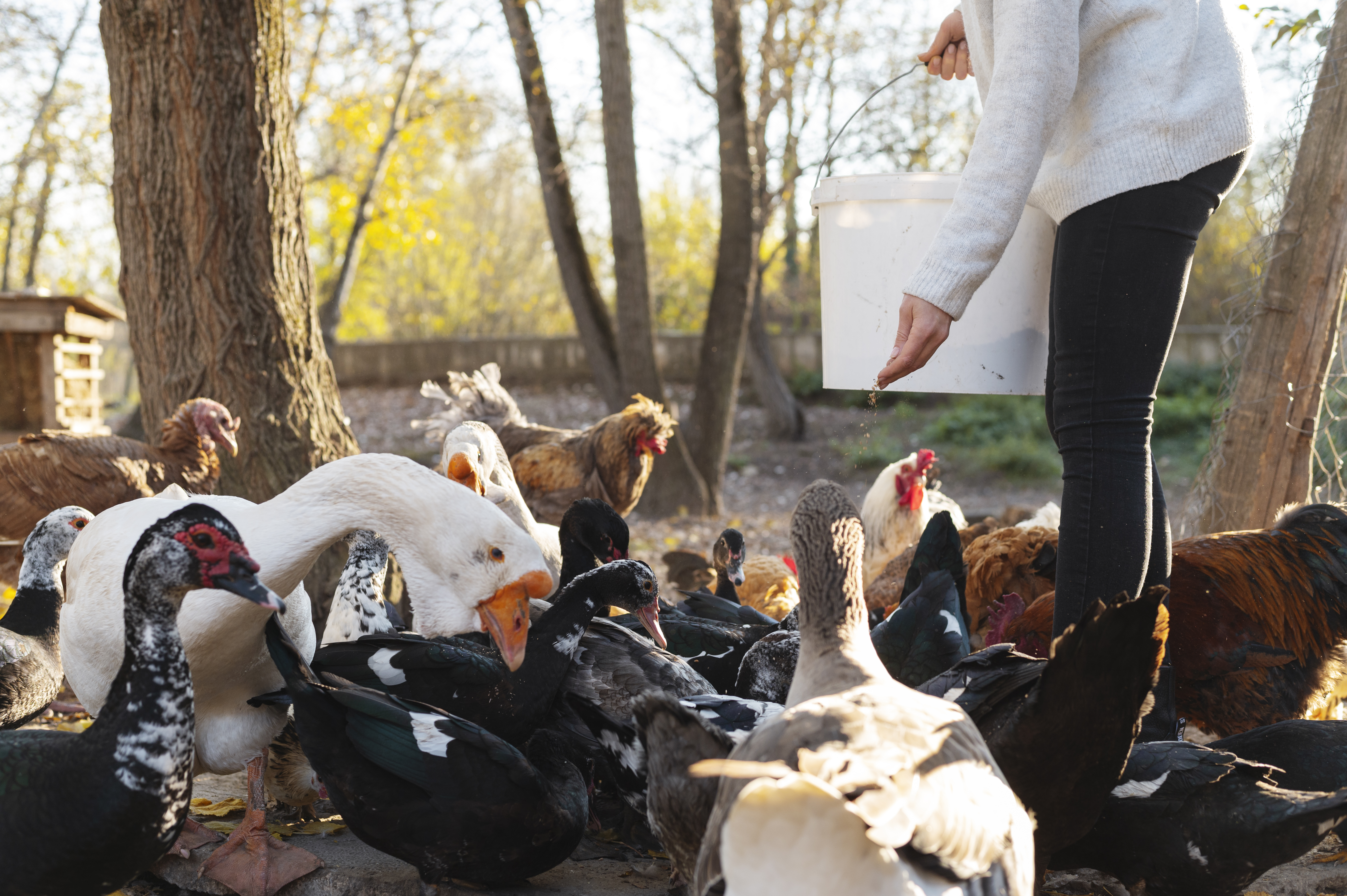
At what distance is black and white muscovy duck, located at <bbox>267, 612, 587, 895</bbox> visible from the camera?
224 centimetres

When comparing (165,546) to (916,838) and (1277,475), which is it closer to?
(916,838)

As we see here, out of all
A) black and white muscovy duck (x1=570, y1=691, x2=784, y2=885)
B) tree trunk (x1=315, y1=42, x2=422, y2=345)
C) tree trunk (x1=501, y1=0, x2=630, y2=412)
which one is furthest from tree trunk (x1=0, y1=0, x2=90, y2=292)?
black and white muscovy duck (x1=570, y1=691, x2=784, y2=885)

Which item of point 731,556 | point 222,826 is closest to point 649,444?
point 731,556

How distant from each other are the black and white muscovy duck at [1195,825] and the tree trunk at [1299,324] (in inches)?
91.0

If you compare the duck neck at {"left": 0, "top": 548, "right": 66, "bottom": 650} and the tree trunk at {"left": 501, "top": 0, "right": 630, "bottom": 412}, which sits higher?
the tree trunk at {"left": 501, "top": 0, "right": 630, "bottom": 412}

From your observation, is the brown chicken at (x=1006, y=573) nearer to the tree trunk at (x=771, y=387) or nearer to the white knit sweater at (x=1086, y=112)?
the white knit sweater at (x=1086, y=112)

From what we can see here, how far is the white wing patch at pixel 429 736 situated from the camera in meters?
2.28

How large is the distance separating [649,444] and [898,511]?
157 cm

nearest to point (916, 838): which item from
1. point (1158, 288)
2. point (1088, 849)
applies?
point (1088, 849)

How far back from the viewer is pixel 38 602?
3.51 metres

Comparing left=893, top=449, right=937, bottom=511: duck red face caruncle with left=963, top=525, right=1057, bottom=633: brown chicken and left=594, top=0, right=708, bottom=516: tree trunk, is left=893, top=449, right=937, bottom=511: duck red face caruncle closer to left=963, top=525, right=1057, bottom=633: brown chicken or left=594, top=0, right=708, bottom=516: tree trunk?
left=963, top=525, right=1057, bottom=633: brown chicken

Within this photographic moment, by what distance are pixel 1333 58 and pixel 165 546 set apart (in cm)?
474

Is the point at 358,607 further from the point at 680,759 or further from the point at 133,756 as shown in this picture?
the point at 680,759

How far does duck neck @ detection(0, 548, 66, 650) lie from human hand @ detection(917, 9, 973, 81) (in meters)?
3.60
